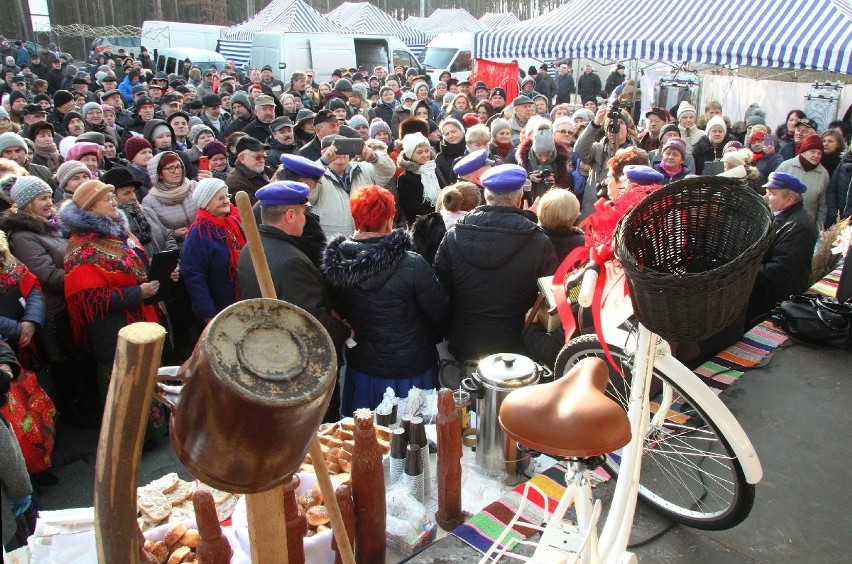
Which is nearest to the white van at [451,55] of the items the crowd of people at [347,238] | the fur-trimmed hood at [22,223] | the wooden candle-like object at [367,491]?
the crowd of people at [347,238]

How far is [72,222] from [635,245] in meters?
3.36

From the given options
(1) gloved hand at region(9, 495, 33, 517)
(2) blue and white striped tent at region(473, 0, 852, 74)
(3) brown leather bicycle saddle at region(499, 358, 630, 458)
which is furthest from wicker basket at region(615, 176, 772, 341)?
(2) blue and white striped tent at region(473, 0, 852, 74)

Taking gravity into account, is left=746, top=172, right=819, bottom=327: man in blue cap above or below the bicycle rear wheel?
above

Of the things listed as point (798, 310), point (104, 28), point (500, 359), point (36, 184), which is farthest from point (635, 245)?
point (104, 28)

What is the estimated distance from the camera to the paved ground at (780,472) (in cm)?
265

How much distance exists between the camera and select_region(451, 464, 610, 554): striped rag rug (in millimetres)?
2443

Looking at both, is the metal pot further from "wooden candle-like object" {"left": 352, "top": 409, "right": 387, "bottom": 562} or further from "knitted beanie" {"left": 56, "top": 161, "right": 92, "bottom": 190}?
"knitted beanie" {"left": 56, "top": 161, "right": 92, "bottom": 190}

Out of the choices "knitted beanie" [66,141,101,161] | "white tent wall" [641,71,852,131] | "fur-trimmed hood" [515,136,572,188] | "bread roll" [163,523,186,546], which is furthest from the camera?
"white tent wall" [641,71,852,131]

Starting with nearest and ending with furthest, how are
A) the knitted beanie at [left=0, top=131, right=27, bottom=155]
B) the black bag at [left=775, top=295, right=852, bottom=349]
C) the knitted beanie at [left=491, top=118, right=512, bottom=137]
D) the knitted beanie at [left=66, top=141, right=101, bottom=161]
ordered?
1. the black bag at [left=775, top=295, right=852, bottom=349]
2. the knitted beanie at [left=66, top=141, right=101, bottom=161]
3. the knitted beanie at [left=0, top=131, right=27, bottom=155]
4. the knitted beanie at [left=491, top=118, right=512, bottom=137]

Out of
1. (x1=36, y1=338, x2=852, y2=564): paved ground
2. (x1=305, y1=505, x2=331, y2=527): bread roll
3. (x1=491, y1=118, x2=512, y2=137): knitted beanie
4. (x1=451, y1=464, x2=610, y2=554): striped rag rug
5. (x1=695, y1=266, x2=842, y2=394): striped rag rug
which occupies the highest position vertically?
(x1=491, y1=118, x2=512, y2=137): knitted beanie

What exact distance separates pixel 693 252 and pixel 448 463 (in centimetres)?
118

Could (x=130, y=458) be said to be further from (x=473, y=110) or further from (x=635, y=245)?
(x=473, y=110)

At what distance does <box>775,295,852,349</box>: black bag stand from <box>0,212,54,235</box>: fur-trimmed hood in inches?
204

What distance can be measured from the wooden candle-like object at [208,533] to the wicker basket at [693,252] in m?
1.40
